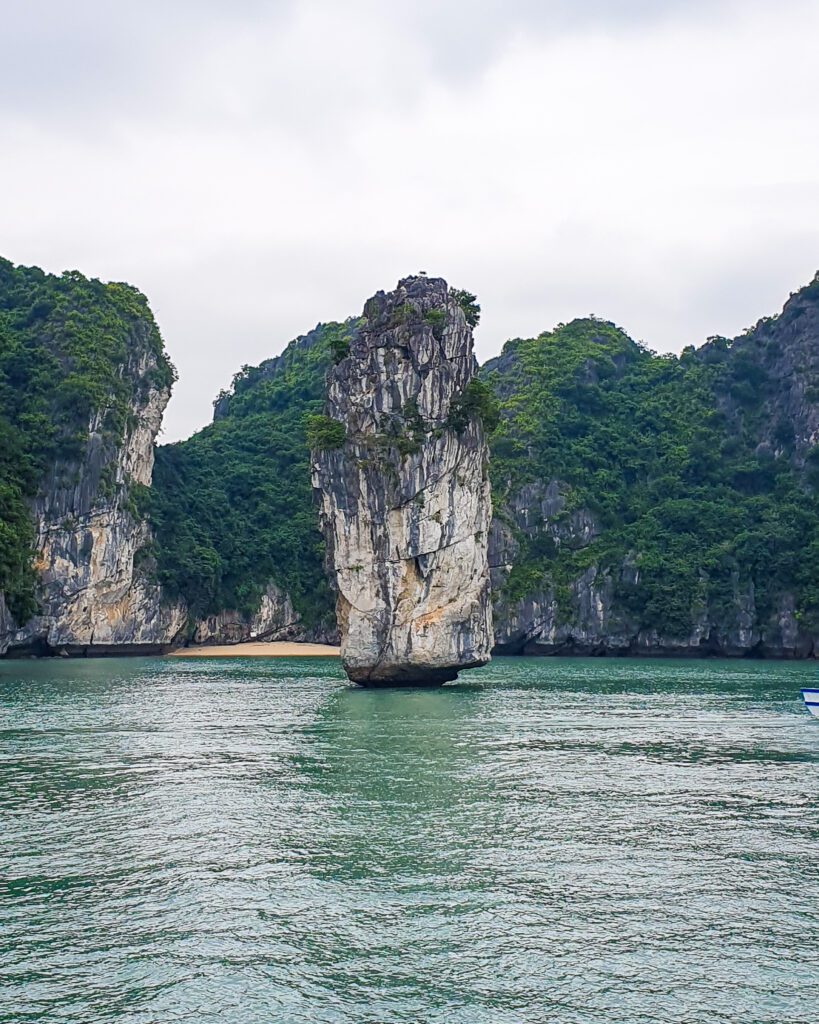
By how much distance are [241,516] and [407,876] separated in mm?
78957

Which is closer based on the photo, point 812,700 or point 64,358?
point 812,700

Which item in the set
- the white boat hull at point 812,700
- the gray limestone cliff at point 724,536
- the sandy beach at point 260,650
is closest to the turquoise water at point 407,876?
the white boat hull at point 812,700

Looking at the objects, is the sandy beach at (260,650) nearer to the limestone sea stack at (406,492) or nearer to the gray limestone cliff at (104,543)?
the gray limestone cliff at (104,543)

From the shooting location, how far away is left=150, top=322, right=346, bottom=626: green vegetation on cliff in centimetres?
8200

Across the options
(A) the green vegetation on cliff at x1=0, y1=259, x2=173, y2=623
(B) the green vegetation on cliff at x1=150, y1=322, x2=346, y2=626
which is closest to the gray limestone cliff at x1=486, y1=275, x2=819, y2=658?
(B) the green vegetation on cliff at x1=150, y1=322, x2=346, y2=626

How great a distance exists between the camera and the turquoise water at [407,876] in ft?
30.4

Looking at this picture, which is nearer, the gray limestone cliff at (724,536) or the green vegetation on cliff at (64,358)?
the green vegetation on cliff at (64,358)

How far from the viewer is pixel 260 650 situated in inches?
3199

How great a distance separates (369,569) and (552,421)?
2116 inches

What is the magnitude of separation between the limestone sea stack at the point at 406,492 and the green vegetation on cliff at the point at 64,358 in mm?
19073

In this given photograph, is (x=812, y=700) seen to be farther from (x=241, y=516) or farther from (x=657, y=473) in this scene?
(x=241, y=516)

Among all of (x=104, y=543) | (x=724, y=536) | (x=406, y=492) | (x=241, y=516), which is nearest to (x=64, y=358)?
(x=104, y=543)

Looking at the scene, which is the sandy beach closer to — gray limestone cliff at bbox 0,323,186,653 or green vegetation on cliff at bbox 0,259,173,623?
gray limestone cliff at bbox 0,323,186,653

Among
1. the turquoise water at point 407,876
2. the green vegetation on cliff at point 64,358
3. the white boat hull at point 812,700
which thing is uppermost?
the green vegetation on cliff at point 64,358
